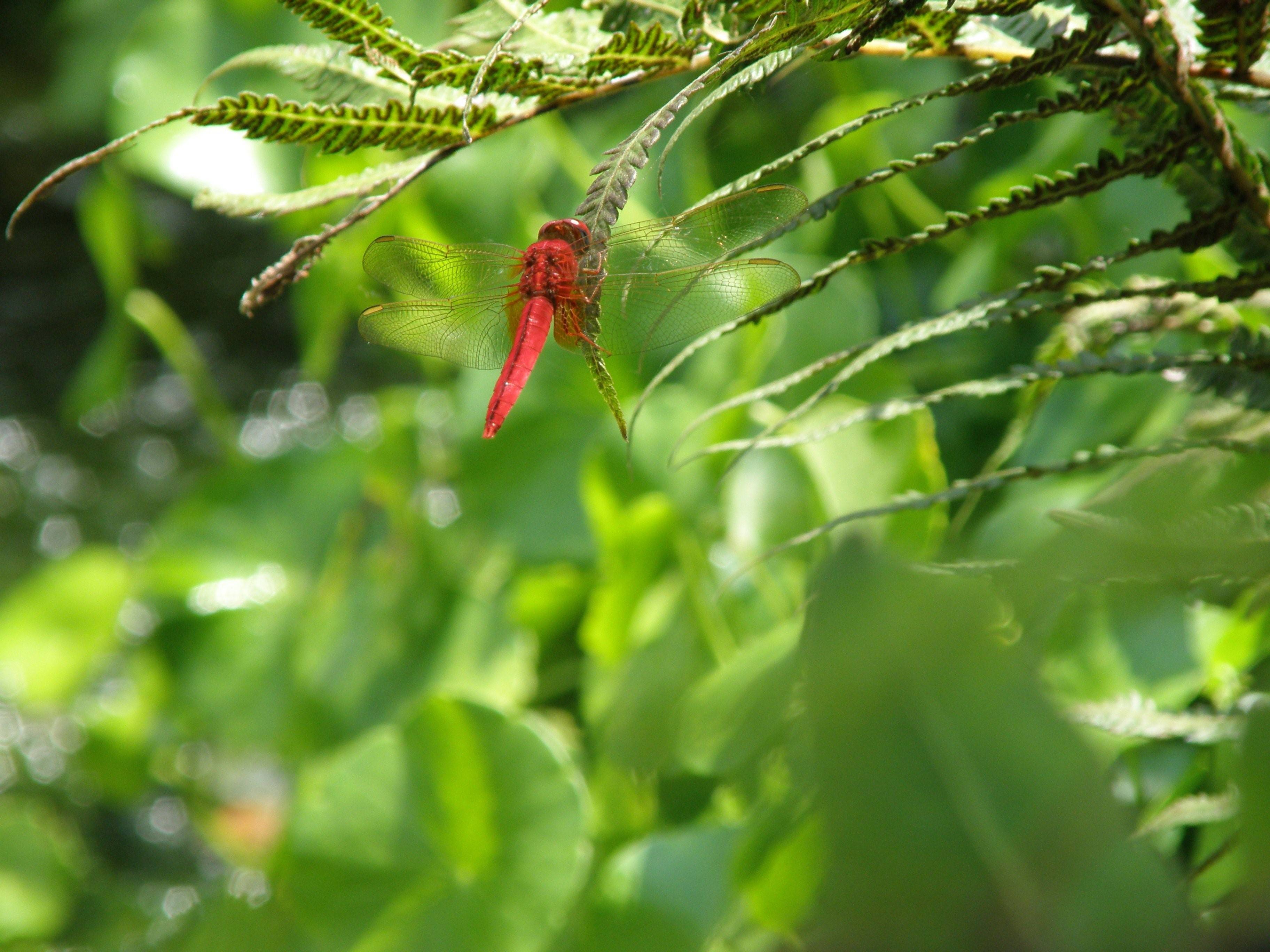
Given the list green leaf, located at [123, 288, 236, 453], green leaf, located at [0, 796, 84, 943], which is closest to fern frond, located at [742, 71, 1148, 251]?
green leaf, located at [123, 288, 236, 453]

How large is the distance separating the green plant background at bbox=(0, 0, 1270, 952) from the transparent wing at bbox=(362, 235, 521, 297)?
45 millimetres

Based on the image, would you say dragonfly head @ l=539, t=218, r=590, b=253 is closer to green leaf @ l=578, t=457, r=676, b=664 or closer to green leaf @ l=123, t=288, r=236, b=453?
green leaf @ l=578, t=457, r=676, b=664

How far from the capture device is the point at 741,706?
242mm

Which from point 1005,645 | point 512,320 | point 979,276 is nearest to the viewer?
point 1005,645

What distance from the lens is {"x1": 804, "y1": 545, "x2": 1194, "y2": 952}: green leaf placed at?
0.09 metres

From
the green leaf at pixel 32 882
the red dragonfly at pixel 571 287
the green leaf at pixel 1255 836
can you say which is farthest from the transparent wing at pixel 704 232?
the green leaf at pixel 32 882

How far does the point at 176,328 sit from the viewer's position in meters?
0.49

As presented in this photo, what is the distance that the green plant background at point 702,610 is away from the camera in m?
0.10

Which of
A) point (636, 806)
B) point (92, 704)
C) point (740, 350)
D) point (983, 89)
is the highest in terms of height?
point (983, 89)

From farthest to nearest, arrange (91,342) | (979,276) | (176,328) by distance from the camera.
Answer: (91,342), (176,328), (979,276)

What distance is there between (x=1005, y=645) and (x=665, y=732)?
18 cm

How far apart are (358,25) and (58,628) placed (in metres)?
0.56

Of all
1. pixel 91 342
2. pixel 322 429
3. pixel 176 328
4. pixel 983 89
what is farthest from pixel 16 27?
pixel 983 89

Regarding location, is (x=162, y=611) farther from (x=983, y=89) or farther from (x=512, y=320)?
(x=983, y=89)
